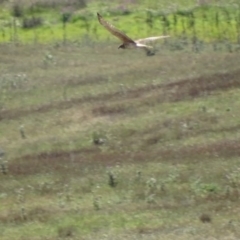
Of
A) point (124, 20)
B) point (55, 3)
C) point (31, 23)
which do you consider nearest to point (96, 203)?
point (124, 20)

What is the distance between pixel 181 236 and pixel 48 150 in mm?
9027

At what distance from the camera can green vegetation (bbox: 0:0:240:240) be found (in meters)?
21.3

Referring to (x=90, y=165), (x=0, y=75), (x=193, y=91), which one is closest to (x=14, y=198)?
(x=90, y=165)

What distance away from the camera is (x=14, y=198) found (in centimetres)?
2372

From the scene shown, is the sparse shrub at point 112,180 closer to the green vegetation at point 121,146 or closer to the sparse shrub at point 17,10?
the green vegetation at point 121,146

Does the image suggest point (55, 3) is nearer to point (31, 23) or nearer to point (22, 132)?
point (31, 23)

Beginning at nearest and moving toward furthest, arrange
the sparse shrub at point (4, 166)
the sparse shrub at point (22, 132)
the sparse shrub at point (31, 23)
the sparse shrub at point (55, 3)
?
the sparse shrub at point (4, 166) < the sparse shrub at point (22, 132) < the sparse shrub at point (31, 23) < the sparse shrub at point (55, 3)

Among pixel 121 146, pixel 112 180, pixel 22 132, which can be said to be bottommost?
pixel 22 132

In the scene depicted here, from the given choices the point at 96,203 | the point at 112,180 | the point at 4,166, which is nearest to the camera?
the point at 96,203

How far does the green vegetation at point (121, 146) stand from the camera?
21344 mm

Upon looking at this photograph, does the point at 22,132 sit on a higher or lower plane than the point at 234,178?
lower

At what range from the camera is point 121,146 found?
91.0ft

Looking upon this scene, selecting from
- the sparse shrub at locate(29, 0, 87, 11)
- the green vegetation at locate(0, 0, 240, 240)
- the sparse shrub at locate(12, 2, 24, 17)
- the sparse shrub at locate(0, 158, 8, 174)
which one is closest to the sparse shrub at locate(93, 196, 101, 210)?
the green vegetation at locate(0, 0, 240, 240)

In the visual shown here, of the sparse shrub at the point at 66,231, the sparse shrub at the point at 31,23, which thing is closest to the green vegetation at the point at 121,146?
Answer: the sparse shrub at the point at 66,231
